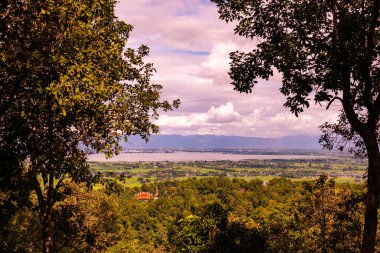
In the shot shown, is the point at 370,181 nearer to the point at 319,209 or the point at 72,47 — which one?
the point at 72,47

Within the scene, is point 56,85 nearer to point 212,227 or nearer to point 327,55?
point 327,55

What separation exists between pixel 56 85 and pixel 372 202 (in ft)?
30.7

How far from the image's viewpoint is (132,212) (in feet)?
276

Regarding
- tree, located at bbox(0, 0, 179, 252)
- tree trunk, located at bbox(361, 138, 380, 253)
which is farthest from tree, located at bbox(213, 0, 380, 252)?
tree, located at bbox(0, 0, 179, 252)

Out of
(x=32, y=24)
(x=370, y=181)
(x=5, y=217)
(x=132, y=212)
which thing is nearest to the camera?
(x=32, y=24)

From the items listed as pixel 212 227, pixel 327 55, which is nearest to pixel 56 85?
pixel 327 55

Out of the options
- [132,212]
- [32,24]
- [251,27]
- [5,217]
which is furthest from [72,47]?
[132,212]

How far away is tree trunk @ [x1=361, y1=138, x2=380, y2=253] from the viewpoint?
29.1 feet

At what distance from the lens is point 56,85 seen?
309 inches

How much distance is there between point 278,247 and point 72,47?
2483 cm

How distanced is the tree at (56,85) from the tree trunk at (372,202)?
782 centimetres

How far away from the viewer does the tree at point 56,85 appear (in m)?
8.15

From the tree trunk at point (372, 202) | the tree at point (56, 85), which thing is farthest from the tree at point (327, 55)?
the tree at point (56, 85)

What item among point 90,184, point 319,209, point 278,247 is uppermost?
point 90,184
